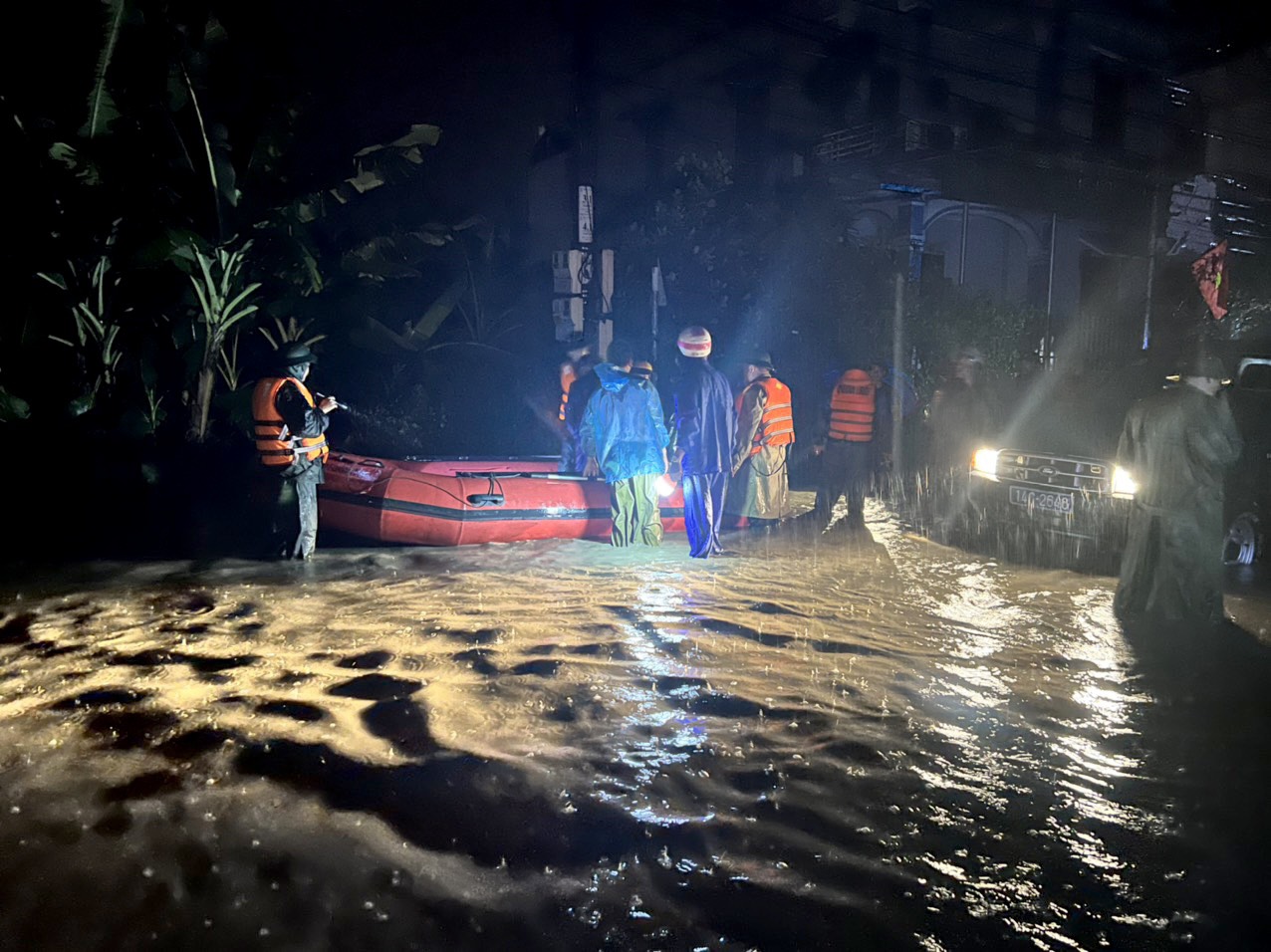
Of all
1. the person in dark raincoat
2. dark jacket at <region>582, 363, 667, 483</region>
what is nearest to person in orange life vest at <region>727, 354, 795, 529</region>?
dark jacket at <region>582, 363, 667, 483</region>

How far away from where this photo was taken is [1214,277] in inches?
877

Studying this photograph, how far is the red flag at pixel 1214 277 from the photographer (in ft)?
72.7

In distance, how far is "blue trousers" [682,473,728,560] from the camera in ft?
29.2

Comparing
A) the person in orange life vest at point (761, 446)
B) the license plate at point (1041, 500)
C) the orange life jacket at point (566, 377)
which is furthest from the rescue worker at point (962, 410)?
the orange life jacket at point (566, 377)

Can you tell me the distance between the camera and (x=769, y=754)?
167 inches

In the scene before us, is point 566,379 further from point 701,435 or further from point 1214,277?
point 1214,277

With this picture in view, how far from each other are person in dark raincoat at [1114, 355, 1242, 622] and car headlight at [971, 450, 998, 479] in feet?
6.48

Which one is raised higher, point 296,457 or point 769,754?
point 296,457

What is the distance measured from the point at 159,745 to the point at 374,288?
990 centimetres

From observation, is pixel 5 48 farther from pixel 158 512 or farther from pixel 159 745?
pixel 159 745

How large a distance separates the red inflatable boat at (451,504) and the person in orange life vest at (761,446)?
53.2 inches

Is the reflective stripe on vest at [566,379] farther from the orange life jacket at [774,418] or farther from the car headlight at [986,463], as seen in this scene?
the car headlight at [986,463]

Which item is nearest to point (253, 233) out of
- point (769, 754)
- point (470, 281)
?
point (470, 281)

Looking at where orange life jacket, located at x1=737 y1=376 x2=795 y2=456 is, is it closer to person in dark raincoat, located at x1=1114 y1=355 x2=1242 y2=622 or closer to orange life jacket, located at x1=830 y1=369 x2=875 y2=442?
orange life jacket, located at x1=830 y1=369 x2=875 y2=442
